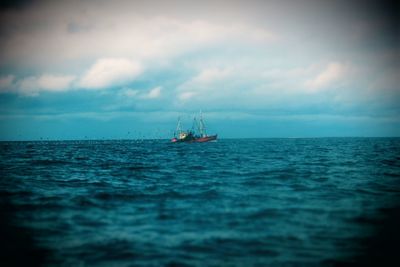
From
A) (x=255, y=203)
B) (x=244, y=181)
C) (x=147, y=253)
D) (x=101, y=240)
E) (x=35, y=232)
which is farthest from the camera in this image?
(x=244, y=181)

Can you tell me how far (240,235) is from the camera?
10.0m

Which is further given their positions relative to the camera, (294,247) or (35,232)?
(35,232)

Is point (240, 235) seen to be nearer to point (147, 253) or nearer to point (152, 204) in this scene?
point (147, 253)

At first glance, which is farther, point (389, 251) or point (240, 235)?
point (240, 235)

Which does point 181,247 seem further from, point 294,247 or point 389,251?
point 389,251

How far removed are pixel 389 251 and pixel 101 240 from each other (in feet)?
30.1

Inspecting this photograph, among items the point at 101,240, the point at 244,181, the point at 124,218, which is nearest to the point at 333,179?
Result: the point at 244,181

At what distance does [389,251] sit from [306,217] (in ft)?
11.9

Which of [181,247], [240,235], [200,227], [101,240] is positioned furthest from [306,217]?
[101,240]

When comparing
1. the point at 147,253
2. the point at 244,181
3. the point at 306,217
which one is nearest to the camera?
the point at 147,253

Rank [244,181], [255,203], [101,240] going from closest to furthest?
[101,240], [255,203], [244,181]

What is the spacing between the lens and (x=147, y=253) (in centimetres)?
862

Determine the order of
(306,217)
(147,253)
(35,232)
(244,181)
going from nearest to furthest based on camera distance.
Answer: (147,253)
(35,232)
(306,217)
(244,181)

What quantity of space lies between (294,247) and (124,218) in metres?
7.00
